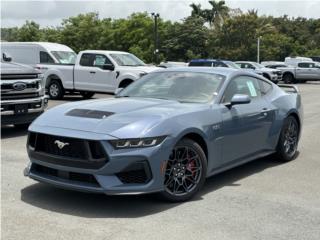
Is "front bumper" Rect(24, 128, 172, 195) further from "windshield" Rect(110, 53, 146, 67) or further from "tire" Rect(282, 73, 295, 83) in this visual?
"tire" Rect(282, 73, 295, 83)

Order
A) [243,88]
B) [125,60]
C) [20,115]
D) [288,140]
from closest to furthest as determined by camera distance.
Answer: [243,88], [288,140], [20,115], [125,60]

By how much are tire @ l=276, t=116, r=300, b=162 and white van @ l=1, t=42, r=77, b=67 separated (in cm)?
1320

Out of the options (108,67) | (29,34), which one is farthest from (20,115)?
(29,34)

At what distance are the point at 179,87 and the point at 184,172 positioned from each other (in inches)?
52.7

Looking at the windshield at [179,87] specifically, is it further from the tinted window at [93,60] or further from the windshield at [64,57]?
the windshield at [64,57]

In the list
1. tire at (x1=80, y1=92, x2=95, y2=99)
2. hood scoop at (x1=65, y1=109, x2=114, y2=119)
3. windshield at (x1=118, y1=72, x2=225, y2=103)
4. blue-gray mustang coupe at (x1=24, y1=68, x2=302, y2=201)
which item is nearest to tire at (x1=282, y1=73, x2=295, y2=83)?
tire at (x1=80, y1=92, x2=95, y2=99)

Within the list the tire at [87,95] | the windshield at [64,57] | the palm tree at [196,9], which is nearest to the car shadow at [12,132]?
the tire at [87,95]

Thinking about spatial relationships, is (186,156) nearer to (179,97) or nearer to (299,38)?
(179,97)

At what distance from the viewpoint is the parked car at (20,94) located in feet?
31.7

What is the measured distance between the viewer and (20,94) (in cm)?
1000

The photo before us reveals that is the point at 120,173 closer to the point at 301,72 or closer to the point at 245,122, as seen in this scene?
the point at 245,122

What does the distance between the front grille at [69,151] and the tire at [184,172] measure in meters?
0.78

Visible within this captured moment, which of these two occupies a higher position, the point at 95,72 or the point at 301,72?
the point at 95,72

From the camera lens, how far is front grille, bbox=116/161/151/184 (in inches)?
193
